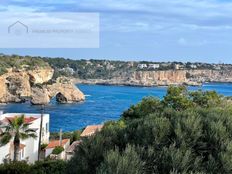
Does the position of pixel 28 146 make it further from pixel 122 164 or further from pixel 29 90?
pixel 29 90

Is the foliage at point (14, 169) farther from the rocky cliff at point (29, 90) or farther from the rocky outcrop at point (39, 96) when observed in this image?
the rocky outcrop at point (39, 96)

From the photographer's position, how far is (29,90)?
4968 inches

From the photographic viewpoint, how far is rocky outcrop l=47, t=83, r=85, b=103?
126m

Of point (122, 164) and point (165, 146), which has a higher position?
point (165, 146)

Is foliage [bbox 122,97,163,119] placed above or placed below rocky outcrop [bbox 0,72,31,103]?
above

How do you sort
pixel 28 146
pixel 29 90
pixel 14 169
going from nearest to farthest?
pixel 14 169 → pixel 28 146 → pixel 29 90

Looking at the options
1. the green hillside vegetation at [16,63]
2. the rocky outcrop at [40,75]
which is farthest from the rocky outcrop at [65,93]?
the green hillside vegetation at [16,63]

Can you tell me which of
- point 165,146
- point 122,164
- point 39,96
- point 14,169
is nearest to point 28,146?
point 14,169

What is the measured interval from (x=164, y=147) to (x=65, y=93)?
393ft

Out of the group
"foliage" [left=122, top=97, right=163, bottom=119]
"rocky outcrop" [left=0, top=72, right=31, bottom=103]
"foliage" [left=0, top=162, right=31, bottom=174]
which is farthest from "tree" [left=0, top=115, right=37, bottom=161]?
"rocky outcrop" [left=0, top=72, right=31, bottom=103]

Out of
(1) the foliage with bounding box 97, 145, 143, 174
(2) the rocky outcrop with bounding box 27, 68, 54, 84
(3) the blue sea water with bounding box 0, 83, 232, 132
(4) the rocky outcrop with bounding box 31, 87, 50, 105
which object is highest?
(1) the foliage with bounding box 97, 145, 143, 174

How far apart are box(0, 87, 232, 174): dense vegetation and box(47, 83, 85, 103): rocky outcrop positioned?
4620 inches

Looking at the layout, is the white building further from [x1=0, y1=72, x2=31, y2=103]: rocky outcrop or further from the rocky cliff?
[x1=0, y1=72, x2=31, y2=103]: rocky outcrop

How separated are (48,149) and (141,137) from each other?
2817cm
